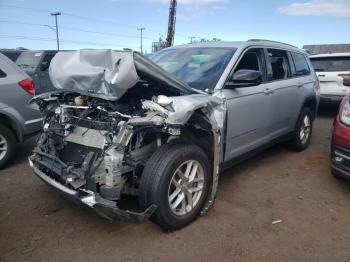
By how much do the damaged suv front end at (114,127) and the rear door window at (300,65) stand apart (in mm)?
2542

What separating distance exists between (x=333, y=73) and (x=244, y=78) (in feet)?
19.4

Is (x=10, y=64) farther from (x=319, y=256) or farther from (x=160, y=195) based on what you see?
(x=319, y=256)

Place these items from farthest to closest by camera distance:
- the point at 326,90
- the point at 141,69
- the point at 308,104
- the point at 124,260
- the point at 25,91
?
the point at 326,90, the point at 308,104, the point at 25,91, the point at 141,69, the point at 124,260

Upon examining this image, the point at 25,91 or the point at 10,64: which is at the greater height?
the point at 10,64

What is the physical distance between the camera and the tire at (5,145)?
446 cm

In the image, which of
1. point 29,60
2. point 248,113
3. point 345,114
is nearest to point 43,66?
point 29,60

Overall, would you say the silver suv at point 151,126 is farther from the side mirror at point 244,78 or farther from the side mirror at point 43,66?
the side mirror at point 43,66

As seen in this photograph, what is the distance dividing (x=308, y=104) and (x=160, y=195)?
12.6ft

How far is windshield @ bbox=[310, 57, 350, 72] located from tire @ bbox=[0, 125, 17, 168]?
25.0 ft

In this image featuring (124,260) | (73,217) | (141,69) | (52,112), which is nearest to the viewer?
(124,260)

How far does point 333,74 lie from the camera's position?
26.3 feet

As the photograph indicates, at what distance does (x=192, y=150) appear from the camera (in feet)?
9.63

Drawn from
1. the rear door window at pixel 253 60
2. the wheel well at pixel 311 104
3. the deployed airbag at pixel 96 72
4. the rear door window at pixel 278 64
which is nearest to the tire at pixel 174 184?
the deployed airbag at pixel 96 72

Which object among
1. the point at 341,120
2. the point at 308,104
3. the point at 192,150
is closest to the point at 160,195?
the point at 192,150
